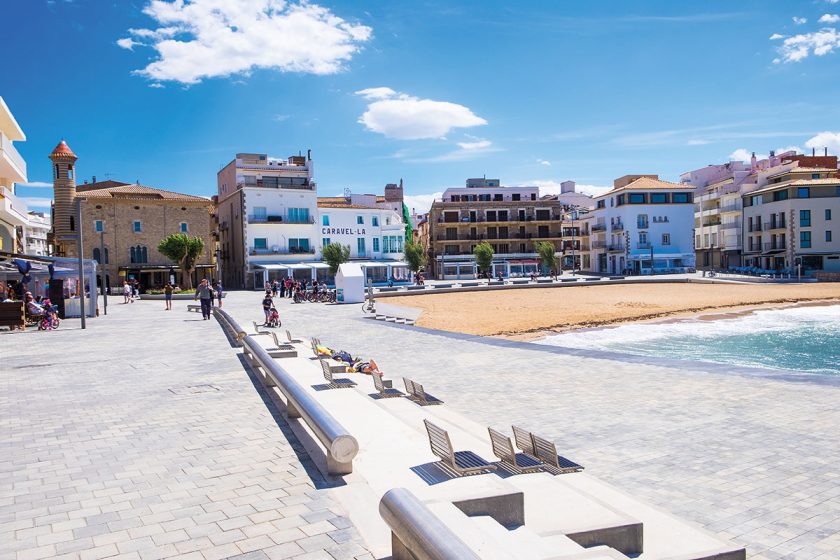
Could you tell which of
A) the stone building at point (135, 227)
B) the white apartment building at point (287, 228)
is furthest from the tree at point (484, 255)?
the stone building at point (135, 227)

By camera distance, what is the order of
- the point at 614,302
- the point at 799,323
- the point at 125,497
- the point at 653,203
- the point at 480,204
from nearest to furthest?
the point at 125,497, the point at 799,323, the point at 614,302, the point at 653,203, the point at 480,204

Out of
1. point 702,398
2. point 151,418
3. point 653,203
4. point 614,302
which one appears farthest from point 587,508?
point 653,203

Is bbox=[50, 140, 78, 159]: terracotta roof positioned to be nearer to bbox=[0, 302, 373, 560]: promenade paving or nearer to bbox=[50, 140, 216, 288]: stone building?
bbox=[50, 140, 216, 288]: stone building

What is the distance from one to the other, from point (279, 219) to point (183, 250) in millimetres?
11890

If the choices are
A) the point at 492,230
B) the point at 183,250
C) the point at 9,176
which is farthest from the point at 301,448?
the point at 492,230

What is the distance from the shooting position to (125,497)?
5.25m

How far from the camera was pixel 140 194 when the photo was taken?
56.9 meters

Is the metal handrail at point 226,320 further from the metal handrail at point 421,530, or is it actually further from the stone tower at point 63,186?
the stone tower at point 63,186

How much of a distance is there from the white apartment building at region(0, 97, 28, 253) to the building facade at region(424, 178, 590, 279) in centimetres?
5090

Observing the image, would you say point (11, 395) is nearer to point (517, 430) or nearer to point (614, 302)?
point (517, 430)

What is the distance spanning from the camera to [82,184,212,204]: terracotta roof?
55281mm

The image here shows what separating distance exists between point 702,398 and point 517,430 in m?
4.36

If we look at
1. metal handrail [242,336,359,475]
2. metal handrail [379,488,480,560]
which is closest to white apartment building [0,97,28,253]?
metal handrail [242,336,359,475]

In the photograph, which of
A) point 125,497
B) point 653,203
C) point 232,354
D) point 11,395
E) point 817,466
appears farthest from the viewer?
point 653,203
